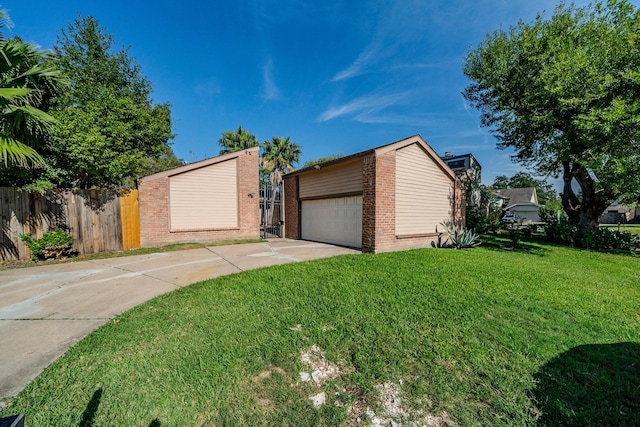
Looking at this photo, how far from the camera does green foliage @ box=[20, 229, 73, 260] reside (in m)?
7.23

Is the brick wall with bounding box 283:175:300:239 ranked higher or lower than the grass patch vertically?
higher

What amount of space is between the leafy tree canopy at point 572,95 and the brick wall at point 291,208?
1046 centimetres

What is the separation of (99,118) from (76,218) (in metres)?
3.37

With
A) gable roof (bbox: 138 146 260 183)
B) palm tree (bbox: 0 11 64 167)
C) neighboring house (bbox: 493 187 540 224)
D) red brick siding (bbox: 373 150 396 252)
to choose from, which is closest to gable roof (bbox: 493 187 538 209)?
neighboring house (bbox: 493 187 540 224)

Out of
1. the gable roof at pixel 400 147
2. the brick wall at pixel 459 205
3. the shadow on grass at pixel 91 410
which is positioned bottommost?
the shadow on grass at pixel 91 410

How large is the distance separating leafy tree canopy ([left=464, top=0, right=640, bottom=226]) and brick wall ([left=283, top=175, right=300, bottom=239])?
10.5 meters

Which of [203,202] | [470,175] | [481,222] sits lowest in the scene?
[481,222]

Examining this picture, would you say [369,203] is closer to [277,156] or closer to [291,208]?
[291,208]

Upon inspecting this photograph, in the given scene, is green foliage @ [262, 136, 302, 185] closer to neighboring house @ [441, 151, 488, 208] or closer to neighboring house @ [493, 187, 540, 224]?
neighboring house @ [441, 151, 488, 208]

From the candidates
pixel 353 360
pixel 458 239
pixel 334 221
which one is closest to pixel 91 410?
pixel 353 360

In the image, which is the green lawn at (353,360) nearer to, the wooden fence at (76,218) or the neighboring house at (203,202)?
the wooden fence at (76,218)

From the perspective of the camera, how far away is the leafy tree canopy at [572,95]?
290 inches

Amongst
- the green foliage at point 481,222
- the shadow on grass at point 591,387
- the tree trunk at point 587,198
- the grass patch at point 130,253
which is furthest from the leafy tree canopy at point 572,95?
the grass patch at point 130,253

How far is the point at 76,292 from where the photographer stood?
15.5ft
